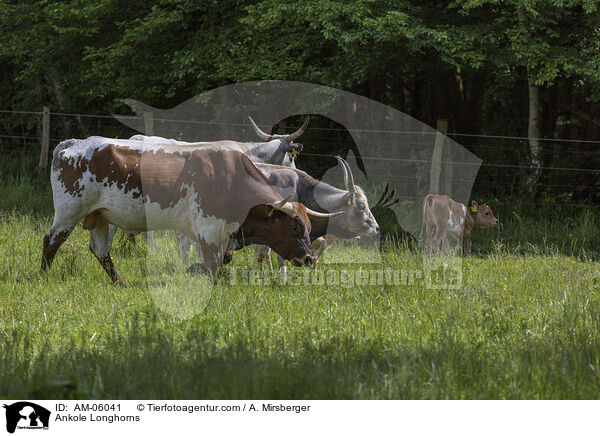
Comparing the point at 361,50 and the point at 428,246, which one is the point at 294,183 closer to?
the point at 428,246

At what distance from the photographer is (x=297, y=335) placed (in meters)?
5.04

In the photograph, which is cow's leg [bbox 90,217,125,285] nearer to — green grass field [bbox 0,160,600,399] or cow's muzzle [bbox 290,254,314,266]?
green grass field [bbox 0,160,600,399]

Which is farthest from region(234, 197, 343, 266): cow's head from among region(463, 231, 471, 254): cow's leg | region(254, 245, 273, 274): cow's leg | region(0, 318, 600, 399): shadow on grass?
region(463, 231, 471, 254): cow's leg

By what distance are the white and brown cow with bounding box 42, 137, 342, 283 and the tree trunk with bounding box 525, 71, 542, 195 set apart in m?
7.23

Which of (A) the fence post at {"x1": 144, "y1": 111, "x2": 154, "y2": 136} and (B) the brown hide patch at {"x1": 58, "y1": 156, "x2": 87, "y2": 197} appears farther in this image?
(A) the fence post at {"x1": 144, "y1": 111, "x2": 154, "y2": 136}

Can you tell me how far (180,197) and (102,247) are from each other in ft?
3.43

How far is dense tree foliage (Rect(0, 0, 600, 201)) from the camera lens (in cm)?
1201

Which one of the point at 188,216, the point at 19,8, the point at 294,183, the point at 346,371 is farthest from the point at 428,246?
the point at 19,8

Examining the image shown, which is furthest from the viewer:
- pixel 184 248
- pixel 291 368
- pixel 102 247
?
pixel 184 248

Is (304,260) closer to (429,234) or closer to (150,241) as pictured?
(150,241)

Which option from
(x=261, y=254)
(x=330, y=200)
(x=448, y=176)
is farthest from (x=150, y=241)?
(x=448, y=176)

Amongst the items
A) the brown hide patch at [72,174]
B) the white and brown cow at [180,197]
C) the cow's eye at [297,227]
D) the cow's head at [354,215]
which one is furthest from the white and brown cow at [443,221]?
the brown hide patch at [72,174]
